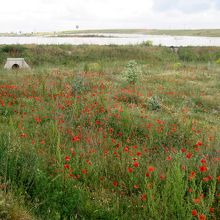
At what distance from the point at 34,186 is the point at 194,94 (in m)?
10.4

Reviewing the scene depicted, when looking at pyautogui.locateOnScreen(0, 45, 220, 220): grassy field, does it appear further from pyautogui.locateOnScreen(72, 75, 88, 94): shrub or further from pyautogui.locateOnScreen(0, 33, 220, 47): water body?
pyautogui.locateOnScreen(0, 33, 220, 47): water body

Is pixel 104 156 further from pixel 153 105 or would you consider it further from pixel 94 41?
pixel 94 41

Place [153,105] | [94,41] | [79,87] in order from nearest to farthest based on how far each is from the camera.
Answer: [153,105]
[79,87]
[94,41]

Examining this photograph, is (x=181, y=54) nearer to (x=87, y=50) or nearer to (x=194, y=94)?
(x=87, y=50)

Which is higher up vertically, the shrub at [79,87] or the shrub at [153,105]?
the shrub at [79,87]

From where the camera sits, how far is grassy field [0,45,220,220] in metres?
3.89

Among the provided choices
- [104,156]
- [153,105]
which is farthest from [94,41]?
[104,156]

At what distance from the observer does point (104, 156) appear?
5.45 m

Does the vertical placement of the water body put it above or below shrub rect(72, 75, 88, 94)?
above

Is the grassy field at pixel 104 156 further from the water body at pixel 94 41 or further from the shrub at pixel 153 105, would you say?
the water body at pixel 94 41

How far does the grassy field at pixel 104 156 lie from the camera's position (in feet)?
12.8

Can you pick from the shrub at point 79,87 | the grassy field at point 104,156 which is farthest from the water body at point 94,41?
the grassy field at point 104,156

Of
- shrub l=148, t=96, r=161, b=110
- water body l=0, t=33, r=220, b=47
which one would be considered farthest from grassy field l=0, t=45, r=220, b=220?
water body l=0, t=33, r=220, b=47

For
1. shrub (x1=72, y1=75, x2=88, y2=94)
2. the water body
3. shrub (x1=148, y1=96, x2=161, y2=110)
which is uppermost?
the water body
